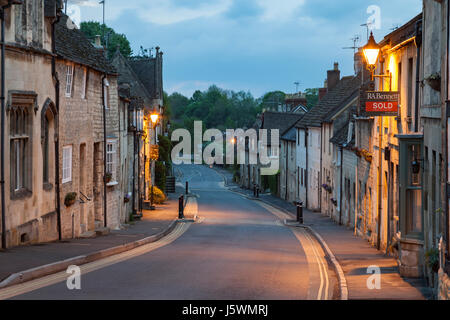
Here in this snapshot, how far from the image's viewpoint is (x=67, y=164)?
2472cm

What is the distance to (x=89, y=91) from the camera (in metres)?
27.2

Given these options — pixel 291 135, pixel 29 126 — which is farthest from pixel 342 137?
pixel 291 135

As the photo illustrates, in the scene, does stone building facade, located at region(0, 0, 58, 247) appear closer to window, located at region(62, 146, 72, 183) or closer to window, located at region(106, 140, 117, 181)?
window, located at region(62, 146, 72, 183)

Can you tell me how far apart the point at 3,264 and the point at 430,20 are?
1133 centimetres

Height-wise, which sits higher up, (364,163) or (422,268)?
(364,163)

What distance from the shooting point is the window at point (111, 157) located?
3089cm

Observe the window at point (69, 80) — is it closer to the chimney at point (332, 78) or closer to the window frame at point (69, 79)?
the window frame at point (69, 79)

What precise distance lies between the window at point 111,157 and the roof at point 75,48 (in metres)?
3.36

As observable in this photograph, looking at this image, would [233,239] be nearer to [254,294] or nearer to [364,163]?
[364,163]

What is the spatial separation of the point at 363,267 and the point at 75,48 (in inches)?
568

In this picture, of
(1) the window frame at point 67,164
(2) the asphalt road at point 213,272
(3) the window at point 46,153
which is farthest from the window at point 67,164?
(2) the asphalt road at point 213,272

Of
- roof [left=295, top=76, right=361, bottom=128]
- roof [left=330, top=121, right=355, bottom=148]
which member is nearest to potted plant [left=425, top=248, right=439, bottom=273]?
roof [left=330, top=121, right=355, bottom=148]

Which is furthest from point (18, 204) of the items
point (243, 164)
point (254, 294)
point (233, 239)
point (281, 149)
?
point (243, 164)

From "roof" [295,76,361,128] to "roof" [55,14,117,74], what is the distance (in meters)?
18.3
